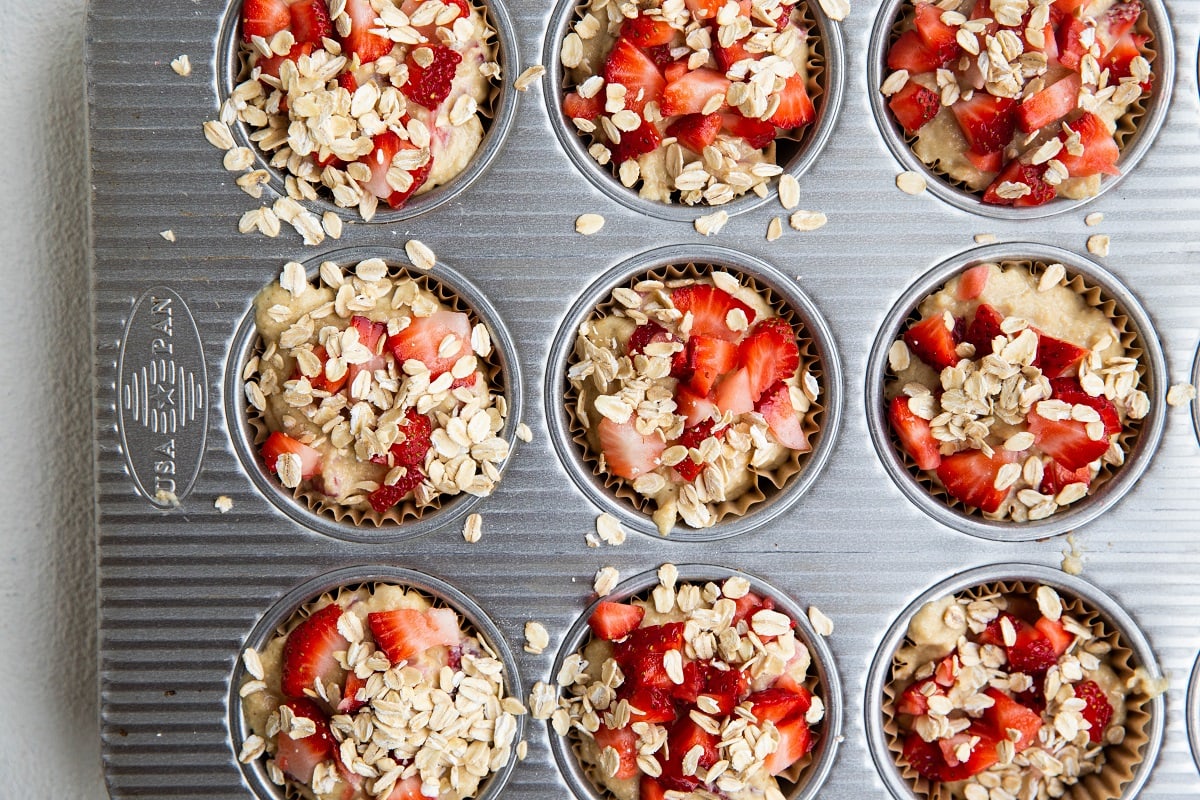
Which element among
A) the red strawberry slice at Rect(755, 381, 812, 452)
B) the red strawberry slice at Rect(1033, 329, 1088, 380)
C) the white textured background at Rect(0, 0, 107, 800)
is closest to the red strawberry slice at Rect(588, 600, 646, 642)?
the red strawberry slice at Rect(755, 381, 812, 452)

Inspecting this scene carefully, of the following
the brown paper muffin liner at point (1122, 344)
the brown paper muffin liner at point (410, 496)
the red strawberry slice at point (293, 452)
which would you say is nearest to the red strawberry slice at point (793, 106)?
the brown paper muffin liner at point (1122, 344)

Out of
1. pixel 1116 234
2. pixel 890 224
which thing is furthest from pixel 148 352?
pixel 1116 234

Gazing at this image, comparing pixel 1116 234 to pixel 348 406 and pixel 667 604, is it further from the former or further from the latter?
pixel 348 406

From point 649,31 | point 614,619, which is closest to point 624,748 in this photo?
point 614,619

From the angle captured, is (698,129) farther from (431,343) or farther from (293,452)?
(293,452)

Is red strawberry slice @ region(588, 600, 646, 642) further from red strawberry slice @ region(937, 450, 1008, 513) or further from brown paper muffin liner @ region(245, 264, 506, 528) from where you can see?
red strawberry slice @ region(937, 450, 1008, 513)

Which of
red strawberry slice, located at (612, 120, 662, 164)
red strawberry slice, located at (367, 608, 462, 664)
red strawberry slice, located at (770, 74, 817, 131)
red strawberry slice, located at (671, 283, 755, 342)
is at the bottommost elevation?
red strawberry slice, located at (367, 608, 462, 664)
